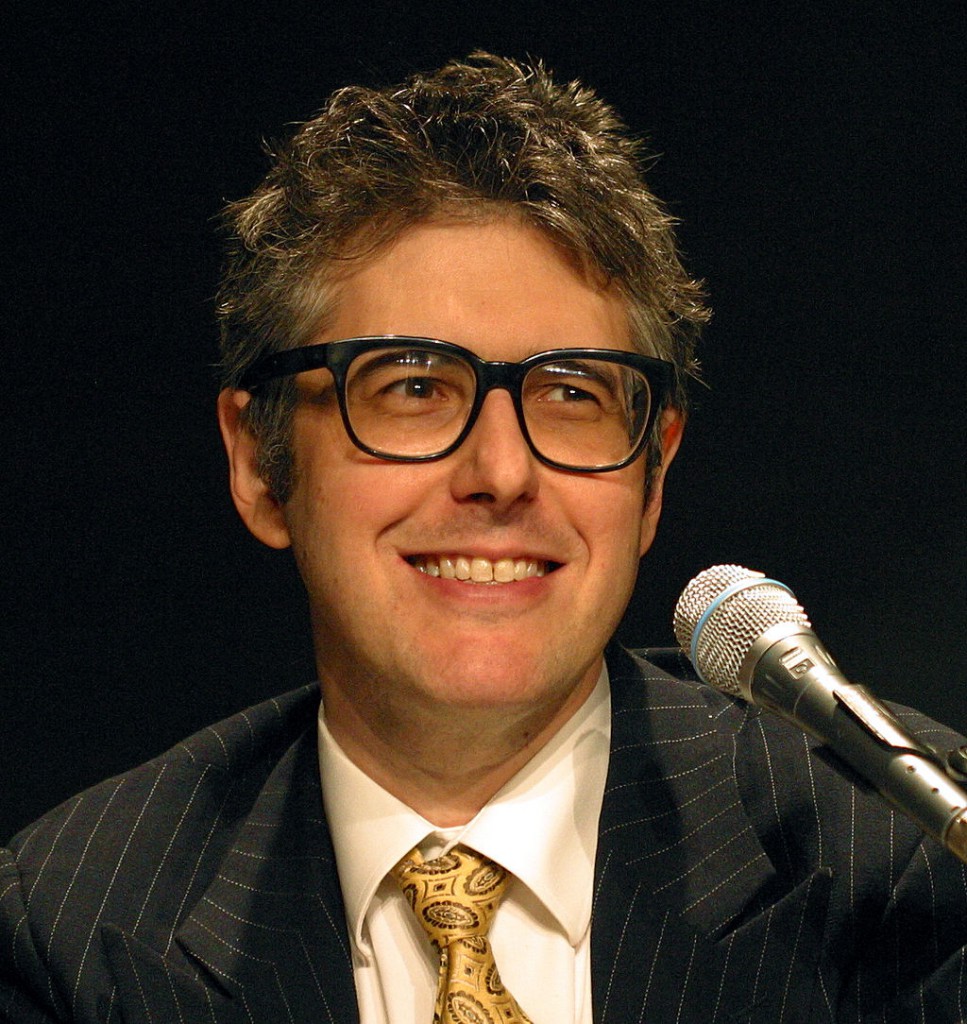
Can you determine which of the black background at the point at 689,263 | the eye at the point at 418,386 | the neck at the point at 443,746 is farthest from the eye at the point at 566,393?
the black background at the point at 689,263

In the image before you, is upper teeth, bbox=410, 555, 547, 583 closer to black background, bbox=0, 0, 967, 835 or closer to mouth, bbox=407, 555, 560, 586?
mouth, bbox=407, 555, 560, 586

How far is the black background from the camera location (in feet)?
6.50

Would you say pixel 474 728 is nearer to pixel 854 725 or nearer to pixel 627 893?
pixel 627 893

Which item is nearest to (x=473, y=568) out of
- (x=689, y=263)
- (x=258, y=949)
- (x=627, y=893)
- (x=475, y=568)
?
(x=475, y=568)

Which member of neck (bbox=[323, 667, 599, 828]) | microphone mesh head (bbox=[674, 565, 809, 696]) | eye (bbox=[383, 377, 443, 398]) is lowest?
Result: neck (bbox=[323, 667, 599, 828])

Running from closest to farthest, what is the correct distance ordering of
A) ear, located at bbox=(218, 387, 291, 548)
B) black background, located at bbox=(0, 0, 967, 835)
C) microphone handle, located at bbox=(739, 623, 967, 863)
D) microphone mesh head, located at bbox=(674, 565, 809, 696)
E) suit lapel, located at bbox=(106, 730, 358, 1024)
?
microphone handle, located at bbox=(739, 623, 967, 863) → microphone mesh head, located at bbox=(674, 565, 809, 696) → suit lapel, located at bbox=(106, 730, 358, 1024) → ear, located at bbox=(218, 387, 291, 548) → black background, located at bbox=(0, 0, 967, 835)

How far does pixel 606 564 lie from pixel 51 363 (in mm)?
928

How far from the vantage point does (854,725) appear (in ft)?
3.49

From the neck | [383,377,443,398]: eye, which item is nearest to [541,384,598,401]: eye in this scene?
[383,377,443,398]: eye

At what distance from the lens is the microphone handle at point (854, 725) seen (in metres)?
1.00

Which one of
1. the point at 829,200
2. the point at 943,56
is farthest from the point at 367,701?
the point at 943,56

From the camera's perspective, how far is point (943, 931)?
1.46 meters

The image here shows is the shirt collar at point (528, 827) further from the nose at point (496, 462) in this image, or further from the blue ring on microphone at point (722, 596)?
the blue ring on microphone at point (722, 596)

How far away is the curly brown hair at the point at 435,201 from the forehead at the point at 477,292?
2 cm
